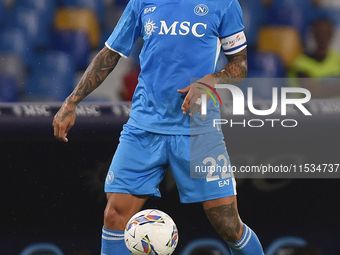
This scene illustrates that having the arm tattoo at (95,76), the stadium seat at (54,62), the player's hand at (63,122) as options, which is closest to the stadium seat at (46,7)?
the stadium seat at (54,62)

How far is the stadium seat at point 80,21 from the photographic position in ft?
14.7

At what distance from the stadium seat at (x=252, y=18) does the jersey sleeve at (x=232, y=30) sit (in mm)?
2137

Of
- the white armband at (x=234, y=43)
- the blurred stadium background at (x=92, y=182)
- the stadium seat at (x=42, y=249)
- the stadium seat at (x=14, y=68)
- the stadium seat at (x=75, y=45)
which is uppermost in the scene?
the white armband at (x=234, y=43)

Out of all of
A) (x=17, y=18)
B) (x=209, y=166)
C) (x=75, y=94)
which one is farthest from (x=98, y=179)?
(x=17, y=18)

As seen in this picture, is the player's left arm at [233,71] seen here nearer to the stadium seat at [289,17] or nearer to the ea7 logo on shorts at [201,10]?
the ea7 logo on shorts at [201,10]

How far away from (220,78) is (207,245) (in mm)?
1554

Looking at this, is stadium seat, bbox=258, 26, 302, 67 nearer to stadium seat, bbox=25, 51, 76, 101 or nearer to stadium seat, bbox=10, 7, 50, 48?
stadium seat, bbox=25, 51, 76, 101

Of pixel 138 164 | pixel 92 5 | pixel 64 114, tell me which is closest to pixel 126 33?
pixel 64 114

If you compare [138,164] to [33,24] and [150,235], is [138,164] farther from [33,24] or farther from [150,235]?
[33,24]

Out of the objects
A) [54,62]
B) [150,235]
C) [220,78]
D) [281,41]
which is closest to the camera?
[150,235]

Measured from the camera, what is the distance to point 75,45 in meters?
4.41

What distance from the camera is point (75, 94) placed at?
284 centimetres

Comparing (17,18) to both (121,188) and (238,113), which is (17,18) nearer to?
(238,113)

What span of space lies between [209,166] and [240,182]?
3.60 ft
